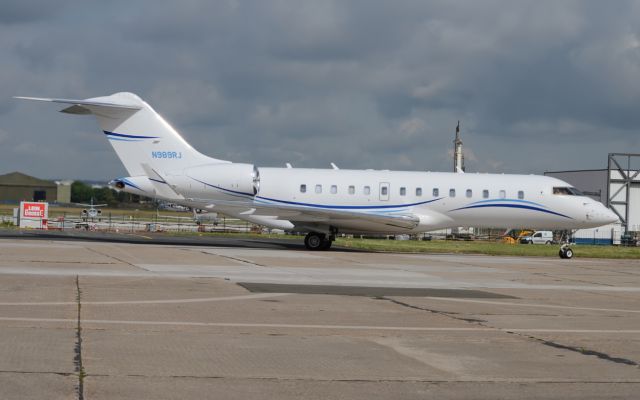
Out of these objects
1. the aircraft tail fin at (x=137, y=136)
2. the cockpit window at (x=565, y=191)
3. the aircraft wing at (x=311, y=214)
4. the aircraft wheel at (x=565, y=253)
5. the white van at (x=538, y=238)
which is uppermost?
the aircraft tail fin at (x=137, y=136)

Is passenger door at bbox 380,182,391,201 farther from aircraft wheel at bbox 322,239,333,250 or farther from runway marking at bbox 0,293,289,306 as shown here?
runway marking at bbox 0,293,289,306

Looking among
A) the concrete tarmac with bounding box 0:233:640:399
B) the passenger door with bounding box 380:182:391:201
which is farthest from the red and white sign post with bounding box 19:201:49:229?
the concrete tarmac with bounding box 0:233:640:399

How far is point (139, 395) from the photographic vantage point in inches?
285

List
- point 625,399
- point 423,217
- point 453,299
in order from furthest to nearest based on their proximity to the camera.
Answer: point 423,217 < point 453,299 < point 625,399

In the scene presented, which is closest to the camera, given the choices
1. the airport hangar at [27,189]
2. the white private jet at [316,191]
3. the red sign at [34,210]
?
the white private jet at [316,191]

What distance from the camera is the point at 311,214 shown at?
33062 millimetres

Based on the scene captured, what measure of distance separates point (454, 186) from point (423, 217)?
185 cm

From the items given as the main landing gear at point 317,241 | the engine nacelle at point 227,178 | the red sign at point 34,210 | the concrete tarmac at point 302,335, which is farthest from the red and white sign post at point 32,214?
the concrete tarmac at point 302,335

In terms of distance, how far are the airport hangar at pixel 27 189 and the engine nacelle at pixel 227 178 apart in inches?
5516

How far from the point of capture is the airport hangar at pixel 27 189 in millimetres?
167625

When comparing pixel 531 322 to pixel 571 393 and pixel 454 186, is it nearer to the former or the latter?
pixel 571 393

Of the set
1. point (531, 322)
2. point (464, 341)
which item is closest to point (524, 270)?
point (531, 322)

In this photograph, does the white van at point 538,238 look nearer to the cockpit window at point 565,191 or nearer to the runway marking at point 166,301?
the cockpit window at point 565,191

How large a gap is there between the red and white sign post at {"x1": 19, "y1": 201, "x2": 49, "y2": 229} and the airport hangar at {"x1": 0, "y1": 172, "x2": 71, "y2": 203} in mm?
112120
